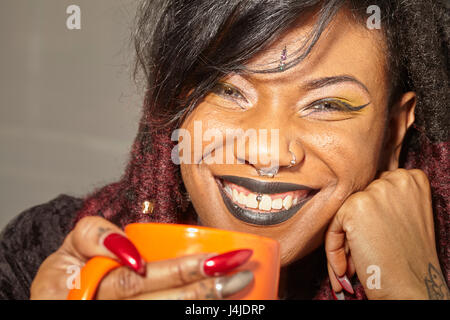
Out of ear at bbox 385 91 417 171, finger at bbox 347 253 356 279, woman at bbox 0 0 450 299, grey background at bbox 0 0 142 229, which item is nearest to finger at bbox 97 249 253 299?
woman at bbox 0 0 450 299

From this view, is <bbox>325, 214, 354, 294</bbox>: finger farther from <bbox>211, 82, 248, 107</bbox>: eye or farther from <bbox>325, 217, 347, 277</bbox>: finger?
<bbox>211, 82, 248, 107</bbox>: eye

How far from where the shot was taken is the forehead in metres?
0.94

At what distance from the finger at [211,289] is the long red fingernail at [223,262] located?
12 mm

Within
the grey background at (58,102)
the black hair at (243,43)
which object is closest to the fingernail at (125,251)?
the black hair at (243,43)

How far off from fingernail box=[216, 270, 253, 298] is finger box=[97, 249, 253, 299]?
0.01 m

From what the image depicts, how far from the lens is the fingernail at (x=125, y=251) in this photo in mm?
705

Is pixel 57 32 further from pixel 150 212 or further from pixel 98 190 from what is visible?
pixel 150 212

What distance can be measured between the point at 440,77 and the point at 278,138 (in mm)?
421

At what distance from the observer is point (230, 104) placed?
1.01 m

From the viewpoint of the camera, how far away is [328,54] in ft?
3.11

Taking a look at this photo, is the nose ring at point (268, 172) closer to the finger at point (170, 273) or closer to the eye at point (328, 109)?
the eye at point (328, 109)

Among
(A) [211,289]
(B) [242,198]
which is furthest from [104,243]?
(B) [242,198]

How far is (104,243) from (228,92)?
0.39 metres

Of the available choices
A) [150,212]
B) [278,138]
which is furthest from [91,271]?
[150,212]
